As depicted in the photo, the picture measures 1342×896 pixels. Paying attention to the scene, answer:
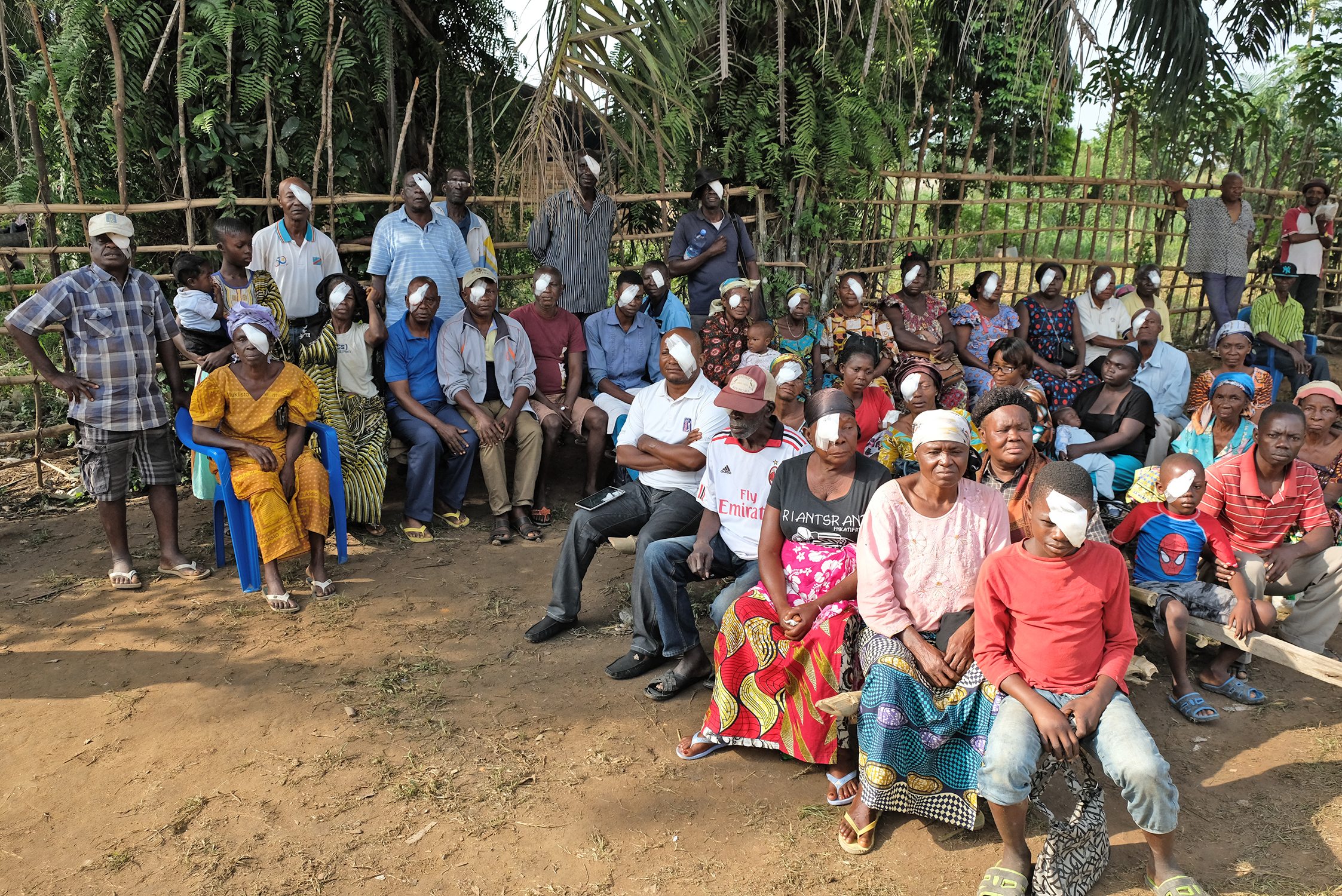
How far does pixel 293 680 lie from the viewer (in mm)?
4223

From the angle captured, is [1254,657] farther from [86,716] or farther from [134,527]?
[134,527]

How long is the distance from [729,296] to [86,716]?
4.04 metres

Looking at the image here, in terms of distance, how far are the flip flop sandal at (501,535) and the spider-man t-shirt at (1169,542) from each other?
3254 mm

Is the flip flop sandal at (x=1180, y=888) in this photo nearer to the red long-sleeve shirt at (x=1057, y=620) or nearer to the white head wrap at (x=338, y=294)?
the red long-sleeve shirt at (x=1057, y=620)

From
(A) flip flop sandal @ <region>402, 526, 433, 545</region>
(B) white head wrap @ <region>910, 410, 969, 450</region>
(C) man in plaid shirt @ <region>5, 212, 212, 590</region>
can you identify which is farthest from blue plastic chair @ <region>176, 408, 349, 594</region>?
(B) white head wrap @ <region>910, 410, 969, 450</region>

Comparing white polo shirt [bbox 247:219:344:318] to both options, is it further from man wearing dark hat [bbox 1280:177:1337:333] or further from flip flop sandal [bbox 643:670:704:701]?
man wearing dark hat [bbox 1280:177:1337:333]

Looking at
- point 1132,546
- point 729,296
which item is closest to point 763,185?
point 729,296

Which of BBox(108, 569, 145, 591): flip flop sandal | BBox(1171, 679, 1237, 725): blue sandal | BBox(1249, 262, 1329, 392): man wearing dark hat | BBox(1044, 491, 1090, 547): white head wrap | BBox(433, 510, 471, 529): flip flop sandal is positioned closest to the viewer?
BBox(1044, 491, 1090, 547): white head wrap

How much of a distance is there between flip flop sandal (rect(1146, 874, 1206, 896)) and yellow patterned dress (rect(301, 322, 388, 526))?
4289mm

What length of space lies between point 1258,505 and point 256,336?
4.71 m

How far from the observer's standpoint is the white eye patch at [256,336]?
493cm

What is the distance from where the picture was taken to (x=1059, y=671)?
302 cm

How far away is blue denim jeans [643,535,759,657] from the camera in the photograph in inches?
162

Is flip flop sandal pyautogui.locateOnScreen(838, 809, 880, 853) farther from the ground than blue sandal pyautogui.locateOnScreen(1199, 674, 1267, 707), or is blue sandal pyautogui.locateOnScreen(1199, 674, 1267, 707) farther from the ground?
blue sandal pyautogui.locateOnScreen(1199, 674, 1267, 707)
